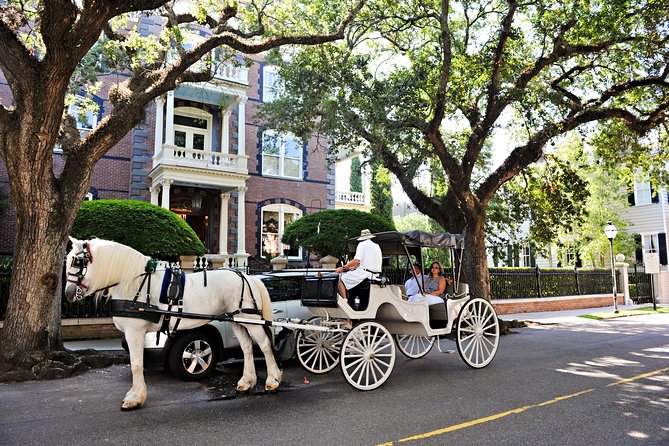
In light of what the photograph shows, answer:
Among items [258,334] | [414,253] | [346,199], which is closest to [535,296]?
[346,199]

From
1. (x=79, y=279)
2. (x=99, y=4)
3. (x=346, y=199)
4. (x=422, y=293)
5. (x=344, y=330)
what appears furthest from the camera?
(x=346, y=199)

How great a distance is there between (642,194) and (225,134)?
26.3 m

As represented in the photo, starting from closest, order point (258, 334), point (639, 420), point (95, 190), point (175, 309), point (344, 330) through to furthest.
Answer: point (639, 420) → point (175, 309) → point (258, 334) → point (344, 330) → point (95, 190)

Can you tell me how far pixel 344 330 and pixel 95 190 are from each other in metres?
16.2

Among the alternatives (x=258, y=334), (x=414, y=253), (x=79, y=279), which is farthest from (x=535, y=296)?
(x=79, y=279)

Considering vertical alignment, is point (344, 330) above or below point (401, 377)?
above

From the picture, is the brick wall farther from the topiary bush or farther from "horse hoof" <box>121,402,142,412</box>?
"horse hoof" <box>121,402,142,412</box>

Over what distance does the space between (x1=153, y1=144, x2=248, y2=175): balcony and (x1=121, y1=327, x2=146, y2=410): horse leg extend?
1359 cm

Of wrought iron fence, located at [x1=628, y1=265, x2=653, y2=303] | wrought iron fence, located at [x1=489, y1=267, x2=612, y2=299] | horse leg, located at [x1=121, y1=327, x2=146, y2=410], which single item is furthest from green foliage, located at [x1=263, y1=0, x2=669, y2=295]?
wrought iron fence, located at [x1=628, y1=265, x2=653, y2=303]

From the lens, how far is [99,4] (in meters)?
7.85

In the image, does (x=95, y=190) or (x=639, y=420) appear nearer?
(x=639, y=420)

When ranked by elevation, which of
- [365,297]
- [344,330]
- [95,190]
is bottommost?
[344,330]

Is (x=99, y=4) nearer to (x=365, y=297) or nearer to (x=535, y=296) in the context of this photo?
(x=365, y=297)

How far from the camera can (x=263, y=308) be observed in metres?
7.21
